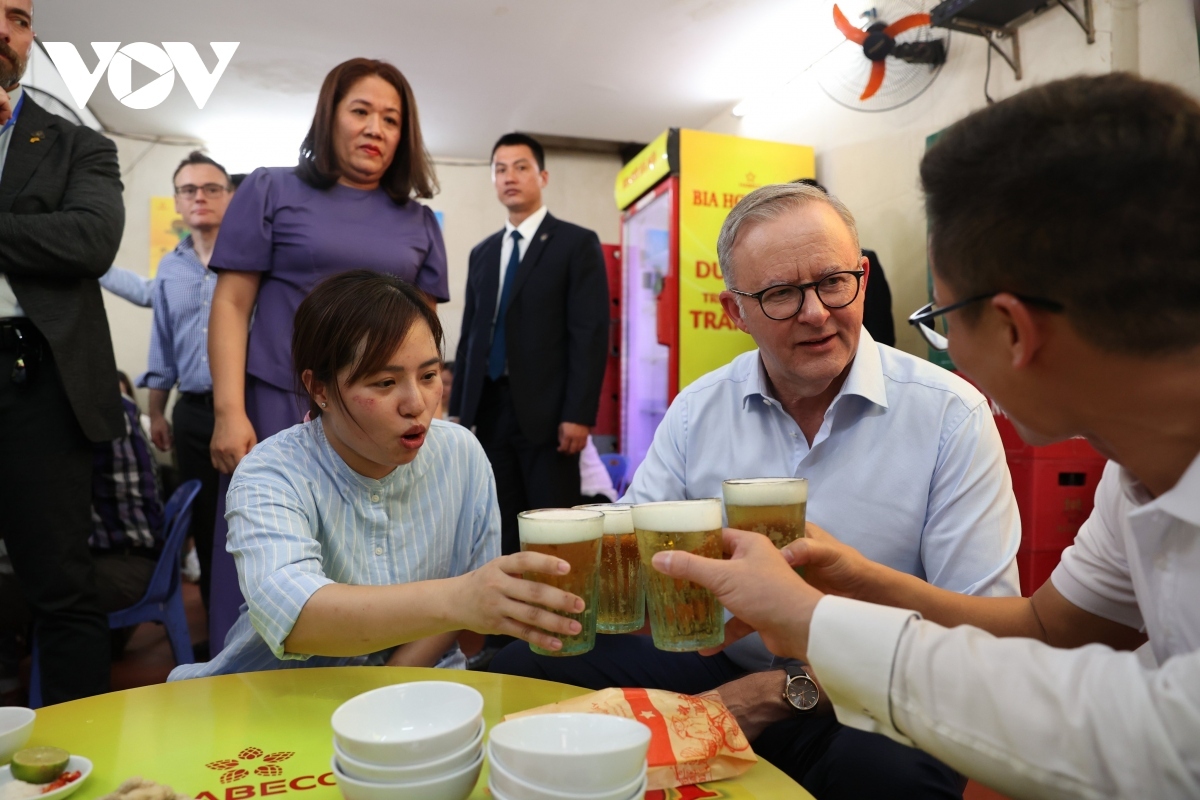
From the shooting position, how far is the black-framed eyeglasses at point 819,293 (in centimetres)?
152

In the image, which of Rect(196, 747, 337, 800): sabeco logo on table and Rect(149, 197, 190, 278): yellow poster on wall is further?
Rect(149, 197, 190, 278): yellow poster on wall

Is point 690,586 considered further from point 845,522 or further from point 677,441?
point 677,441

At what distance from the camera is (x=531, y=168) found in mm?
3941

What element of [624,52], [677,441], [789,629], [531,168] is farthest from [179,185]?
[789,629]

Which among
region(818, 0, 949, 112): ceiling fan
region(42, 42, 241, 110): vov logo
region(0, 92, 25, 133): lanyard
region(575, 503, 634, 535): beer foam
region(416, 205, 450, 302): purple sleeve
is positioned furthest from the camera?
region(42, 42, 241, 110): vov logo

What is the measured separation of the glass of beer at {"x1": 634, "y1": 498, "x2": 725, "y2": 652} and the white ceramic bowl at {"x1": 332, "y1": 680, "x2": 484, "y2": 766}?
1.07 feet

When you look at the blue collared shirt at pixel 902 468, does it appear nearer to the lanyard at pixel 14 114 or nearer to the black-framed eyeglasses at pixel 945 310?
the black-framed eyeglasses at pixel 945 310

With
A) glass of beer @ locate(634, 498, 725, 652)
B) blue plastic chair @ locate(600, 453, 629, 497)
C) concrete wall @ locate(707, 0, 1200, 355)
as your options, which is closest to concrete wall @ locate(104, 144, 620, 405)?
concrete wall @ locate(707, 0, 1200, 355)

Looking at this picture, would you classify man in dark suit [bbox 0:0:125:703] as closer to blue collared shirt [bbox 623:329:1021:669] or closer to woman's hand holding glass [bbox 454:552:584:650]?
woman's hand holding glass [bbox 454:552:584:650]

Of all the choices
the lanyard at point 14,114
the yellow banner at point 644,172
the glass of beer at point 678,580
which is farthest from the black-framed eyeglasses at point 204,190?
the glass of beer at point 678,580

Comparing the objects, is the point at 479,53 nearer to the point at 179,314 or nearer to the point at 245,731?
the point at 179,314

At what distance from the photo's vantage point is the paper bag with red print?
2.67ft

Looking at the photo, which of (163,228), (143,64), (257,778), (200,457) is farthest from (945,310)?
(163,228)

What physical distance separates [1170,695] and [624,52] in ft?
17.1
